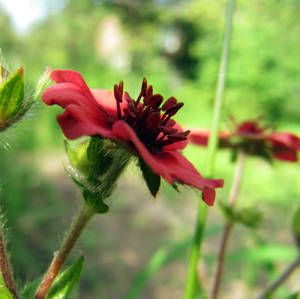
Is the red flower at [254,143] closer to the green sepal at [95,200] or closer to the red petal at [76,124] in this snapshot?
the green sepal at [95,200]

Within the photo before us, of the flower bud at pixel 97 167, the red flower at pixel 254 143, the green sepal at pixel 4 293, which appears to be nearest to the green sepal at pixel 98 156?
the flower bud at pixel 97 167

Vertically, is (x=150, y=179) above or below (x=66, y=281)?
above

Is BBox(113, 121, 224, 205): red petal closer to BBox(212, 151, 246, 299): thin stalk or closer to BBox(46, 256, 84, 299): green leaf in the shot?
BBox(46, 256, 84, 299): green leaf

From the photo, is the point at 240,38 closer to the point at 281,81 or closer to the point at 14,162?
the point at 281,81

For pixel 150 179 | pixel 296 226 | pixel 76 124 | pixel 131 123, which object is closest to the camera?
pixel 76 124

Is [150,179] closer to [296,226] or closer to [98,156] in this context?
[98,156]

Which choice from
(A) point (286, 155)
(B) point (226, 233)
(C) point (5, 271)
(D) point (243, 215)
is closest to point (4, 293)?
(C) point (5, 271)
